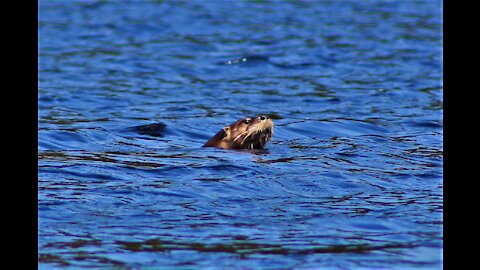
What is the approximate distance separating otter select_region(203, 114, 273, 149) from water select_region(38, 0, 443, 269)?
0.83 feet

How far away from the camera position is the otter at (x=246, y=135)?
10883 millimetres

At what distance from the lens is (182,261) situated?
5.95 metres

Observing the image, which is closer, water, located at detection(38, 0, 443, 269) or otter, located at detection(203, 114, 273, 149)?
water, located at detection(38, 0, 443, 269)

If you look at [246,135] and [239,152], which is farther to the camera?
[246,135]

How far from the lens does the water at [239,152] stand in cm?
646

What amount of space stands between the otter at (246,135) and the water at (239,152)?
0.83ft

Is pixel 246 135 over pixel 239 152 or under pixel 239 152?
over

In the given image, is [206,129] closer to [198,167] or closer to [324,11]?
[198,167]

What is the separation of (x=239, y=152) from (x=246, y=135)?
1.33 feet

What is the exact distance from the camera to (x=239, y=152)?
10.6 m

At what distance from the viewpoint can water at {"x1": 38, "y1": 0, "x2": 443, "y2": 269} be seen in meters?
6.46

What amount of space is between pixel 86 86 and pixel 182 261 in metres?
10.8

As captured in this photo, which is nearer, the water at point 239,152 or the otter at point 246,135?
the water at point 239,152
